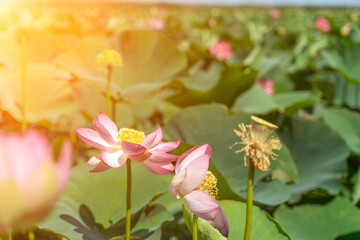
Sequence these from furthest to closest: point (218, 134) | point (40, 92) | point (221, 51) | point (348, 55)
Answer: point (221, 51) < point (348, 55) < point (40, 92) < point (218, 134)

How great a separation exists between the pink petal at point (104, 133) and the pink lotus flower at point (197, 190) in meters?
0.08

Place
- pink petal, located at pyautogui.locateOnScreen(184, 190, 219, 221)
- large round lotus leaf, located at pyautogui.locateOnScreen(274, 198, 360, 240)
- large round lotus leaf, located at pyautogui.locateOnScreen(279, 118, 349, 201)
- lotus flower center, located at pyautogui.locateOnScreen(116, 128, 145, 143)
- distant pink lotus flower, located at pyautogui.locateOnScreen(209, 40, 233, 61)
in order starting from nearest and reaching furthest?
pink petal, located at pyautogui.locateOnScreen(184, 190, 219, 221)
lotus flower center, located at pyautogui.locateOnScreen(116, 128, 145, 143)
large round lotus leaf, located at pyautogui.locateOnScreen(274, 198, 360, 240)
large round lotus leaf, located at pyautogui.locateOnScreen(279, 118, 349, 201)
distant pink lotus flower, located at pyautogui.locateOnScreen(209, 40, 233, 61)

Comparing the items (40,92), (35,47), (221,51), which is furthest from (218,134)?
(221,51)

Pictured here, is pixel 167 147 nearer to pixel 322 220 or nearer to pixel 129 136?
pixel 129 136

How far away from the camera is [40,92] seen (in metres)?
1.08

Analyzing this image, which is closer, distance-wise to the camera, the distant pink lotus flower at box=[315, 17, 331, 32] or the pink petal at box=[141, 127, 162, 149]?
the pink petal at box=[141, 127, 162, 149]

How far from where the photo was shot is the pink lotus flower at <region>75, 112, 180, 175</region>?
0.38 metres

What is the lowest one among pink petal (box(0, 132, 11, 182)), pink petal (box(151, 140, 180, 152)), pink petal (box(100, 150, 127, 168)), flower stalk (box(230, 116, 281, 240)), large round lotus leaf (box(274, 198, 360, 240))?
large round lotus leaf (box(274, 198, 360, 240))

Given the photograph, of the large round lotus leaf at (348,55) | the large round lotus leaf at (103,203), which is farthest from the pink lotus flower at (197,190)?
the large round lotus leaf at (348,55)

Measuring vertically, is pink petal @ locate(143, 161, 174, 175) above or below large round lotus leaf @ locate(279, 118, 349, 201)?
above

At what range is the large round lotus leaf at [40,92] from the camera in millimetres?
992

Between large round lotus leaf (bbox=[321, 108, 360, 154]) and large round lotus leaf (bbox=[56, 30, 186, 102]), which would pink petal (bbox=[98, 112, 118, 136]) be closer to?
large round lotus leaf (bbox=[56, 30, 186, 102])

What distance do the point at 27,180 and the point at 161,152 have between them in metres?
0.18

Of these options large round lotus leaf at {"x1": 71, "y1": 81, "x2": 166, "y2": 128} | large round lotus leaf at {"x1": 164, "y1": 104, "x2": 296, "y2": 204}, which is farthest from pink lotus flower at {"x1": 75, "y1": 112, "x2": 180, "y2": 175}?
large round lotus leaf at {"x1": 71, "y1": 81, "x2": 166, "y2": 128}
